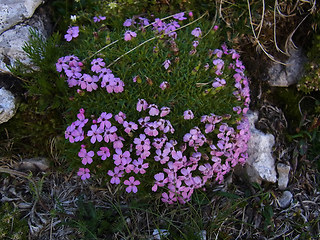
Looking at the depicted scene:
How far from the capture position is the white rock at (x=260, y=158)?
3.33 metres

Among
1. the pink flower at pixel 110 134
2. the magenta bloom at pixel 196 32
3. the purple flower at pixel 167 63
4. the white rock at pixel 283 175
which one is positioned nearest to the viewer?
the pink flower at pixel 110 134

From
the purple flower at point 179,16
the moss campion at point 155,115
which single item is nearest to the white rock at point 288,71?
the moss campion at point 155,115

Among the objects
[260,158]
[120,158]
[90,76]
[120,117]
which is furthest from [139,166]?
[260,158]

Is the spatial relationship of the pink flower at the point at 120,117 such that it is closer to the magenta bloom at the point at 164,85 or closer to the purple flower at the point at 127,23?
the magenta bloom at the point at 164,85

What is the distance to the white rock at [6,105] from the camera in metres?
3.02

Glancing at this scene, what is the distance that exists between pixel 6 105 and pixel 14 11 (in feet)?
3.34

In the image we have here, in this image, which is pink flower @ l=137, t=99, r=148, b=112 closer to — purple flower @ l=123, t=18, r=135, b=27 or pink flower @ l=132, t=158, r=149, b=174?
pink flower @ l=132, t=158, r=149, b=174

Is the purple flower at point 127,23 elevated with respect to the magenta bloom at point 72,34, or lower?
lower

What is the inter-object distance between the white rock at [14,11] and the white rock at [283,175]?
302 cm

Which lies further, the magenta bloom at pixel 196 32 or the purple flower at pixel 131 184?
the magenta bloom at pixel 196 32

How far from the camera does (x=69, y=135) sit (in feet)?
9.25

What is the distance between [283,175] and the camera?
339 centimetres

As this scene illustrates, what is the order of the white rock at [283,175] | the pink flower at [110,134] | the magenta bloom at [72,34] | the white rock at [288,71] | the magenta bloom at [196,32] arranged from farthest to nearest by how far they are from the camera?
the white rock at [288,71], the white rock at [283,175], the magenta bloom at [196,32], the magenta bloom at [72,34], the pink flower at [110,134]

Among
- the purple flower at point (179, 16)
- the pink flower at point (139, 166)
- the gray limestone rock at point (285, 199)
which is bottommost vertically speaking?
the gray limestone rock at point (285, 199)
